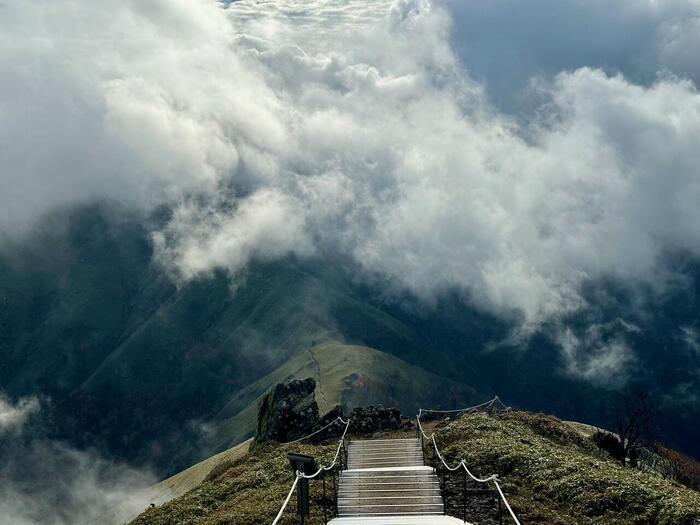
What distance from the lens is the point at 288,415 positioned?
202 ft

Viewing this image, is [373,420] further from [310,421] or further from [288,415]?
[288,415]

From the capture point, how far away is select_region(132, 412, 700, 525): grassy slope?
108 feet

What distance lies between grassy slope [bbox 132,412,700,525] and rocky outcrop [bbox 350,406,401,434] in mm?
8033

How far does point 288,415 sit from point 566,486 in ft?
99.7

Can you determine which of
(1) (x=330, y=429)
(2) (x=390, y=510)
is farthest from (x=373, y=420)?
(2) (x=390, y=510)

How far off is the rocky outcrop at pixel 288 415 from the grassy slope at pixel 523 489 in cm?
685

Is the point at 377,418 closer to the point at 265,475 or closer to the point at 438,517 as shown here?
the point at 265,475

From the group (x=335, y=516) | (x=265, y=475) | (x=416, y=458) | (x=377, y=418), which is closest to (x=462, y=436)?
(x=416, y=458)

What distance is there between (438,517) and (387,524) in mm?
3514

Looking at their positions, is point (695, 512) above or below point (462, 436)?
below

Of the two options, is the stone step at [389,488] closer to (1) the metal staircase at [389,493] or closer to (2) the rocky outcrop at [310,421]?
(1) the metal staircase at [389,493]

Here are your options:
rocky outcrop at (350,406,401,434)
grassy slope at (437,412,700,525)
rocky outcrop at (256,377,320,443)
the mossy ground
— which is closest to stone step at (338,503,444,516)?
the mossy ground

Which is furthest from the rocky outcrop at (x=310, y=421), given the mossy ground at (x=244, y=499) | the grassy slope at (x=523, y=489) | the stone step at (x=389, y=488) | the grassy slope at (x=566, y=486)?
the stone step at (x=389, y=488)

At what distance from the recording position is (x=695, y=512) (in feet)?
100
